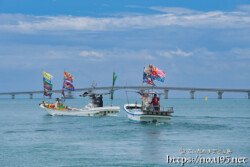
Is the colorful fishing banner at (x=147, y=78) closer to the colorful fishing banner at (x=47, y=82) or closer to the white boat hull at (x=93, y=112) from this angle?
the white boat hull at (x=93, y=112)

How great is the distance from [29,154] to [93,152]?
16.8 ft

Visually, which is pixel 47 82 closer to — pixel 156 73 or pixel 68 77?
pixel 68 77

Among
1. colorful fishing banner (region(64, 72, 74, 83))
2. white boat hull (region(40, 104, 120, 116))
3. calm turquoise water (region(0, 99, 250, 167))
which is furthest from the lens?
colorful fishing banner (region(64, 72, 74, 83))

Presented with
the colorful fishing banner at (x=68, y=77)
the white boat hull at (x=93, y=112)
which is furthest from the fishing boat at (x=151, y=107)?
the colorful fishing banner at (x=68, y=77)

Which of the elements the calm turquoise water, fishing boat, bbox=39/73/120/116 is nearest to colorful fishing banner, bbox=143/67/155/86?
the calm turquoise water

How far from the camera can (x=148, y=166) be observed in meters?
30.9

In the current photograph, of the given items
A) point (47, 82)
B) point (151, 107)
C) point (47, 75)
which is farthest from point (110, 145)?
point (47, 82)

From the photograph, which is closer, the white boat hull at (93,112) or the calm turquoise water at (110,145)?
the calm turquoise water at (110,145)

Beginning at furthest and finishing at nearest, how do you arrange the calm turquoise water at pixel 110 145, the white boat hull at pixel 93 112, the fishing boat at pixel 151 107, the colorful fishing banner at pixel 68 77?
1. the colorful fishing banner at pixel 68 77
2. the white boat hull at pixel 93 112
3. the fishing boat at pixel 151 107
4. the calm turquoise water at pixel 110 145

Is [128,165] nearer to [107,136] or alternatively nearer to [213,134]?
[107,136]

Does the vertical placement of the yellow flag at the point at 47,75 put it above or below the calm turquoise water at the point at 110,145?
above

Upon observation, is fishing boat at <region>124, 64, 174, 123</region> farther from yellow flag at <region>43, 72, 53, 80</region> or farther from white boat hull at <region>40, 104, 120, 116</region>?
yellow flag at <region>43, 72, 53, 80</region>

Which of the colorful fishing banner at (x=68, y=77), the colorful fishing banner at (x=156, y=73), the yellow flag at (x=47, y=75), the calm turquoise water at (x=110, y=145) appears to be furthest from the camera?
the yellow flag at (x=47, y=75)

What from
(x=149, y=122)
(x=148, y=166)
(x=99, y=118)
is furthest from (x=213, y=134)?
(x=99, y=118)
